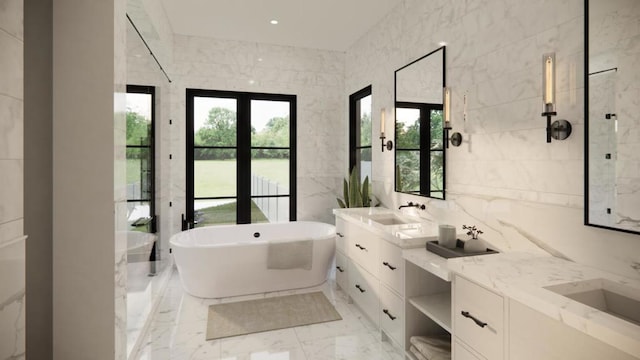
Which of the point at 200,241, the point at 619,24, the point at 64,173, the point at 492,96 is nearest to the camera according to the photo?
the point at 619,24

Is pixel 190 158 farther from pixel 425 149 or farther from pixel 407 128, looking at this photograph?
pixel 425 149

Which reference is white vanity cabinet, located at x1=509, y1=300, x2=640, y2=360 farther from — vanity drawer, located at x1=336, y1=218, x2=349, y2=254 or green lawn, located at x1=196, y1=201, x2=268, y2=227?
green lawn, located at x1=196, y1=201, x2=268, y2=227

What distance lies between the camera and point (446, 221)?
266cm

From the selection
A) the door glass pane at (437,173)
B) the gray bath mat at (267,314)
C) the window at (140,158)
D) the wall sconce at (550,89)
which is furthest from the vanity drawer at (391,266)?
the window at (140,158)

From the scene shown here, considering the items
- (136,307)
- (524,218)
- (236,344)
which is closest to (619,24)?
(524,218)

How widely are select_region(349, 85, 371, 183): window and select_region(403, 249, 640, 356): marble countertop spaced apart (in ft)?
7.40

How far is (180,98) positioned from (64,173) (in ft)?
9.05

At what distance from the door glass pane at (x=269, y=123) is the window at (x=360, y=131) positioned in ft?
2.99

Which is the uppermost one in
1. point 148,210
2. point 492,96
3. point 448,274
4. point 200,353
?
point 492,96

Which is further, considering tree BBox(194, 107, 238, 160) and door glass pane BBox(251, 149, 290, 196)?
door glass pane BBox(251, 149, 290, 196)

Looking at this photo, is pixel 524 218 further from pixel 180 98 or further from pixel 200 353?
pixel 180 98

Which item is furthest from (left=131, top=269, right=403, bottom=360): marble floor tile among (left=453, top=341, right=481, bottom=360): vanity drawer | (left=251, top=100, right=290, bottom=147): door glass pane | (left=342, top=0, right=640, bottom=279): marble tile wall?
(left=251, top=100, right=290, bottom=147): door glass pane

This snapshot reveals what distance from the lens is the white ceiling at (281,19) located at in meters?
3.34

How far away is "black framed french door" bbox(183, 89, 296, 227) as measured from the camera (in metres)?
4.38
